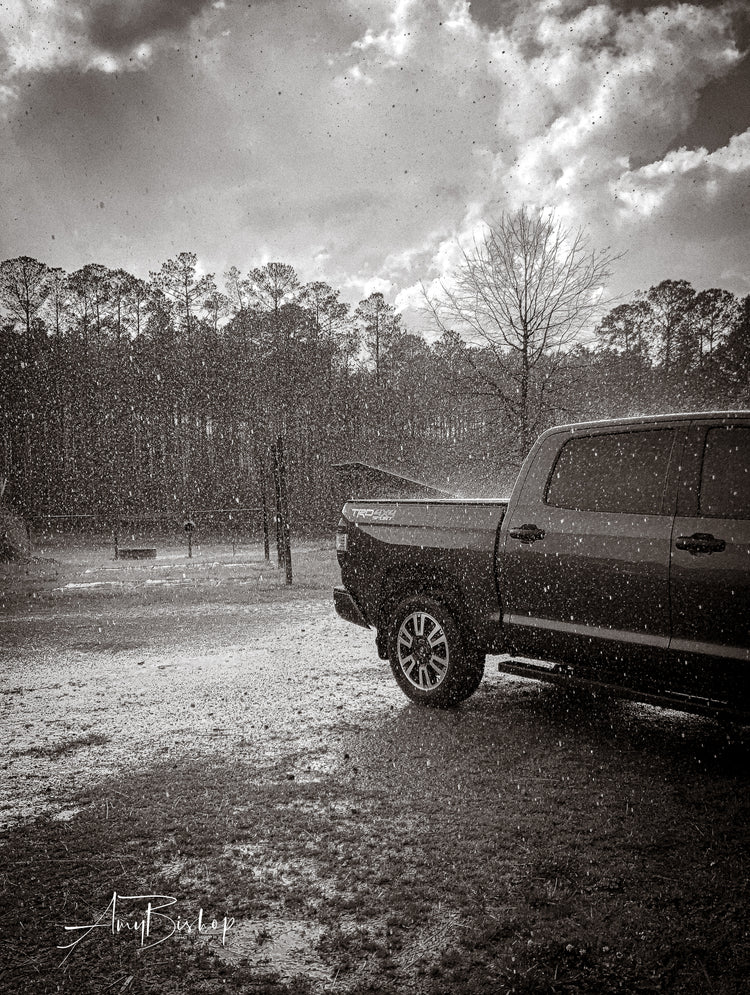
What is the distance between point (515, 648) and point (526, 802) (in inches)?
50.5

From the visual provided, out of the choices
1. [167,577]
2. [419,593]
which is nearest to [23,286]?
[167,577]

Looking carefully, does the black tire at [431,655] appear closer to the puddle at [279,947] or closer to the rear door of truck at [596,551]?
the rear door of truck at [596,551]

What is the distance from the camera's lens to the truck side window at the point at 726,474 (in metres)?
3.69

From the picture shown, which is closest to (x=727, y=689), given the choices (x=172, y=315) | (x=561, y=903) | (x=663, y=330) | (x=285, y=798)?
(x=561, y=903)

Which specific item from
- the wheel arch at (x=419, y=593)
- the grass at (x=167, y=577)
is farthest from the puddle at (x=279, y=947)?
the grass at (x=167, y=577)

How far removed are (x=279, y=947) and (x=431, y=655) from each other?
2.97 m

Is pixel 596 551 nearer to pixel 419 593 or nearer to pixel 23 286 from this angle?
pixel 419 593

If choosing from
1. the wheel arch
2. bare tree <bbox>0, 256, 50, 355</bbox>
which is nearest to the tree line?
bare tree <bbox>0, 256, 50, 355</bbox>

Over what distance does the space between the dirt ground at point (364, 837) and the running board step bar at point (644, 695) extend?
0.44m

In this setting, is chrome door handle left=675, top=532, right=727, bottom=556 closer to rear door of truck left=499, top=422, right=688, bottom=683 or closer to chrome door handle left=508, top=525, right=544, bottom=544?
rear door of truck left=499, top=422, right=688, bottom=683

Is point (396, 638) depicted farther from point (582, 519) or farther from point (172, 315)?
point (172, 315)

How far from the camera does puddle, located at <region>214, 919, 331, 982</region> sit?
7.64 ft

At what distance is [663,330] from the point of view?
30031 mm

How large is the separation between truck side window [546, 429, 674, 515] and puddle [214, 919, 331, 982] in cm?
290
